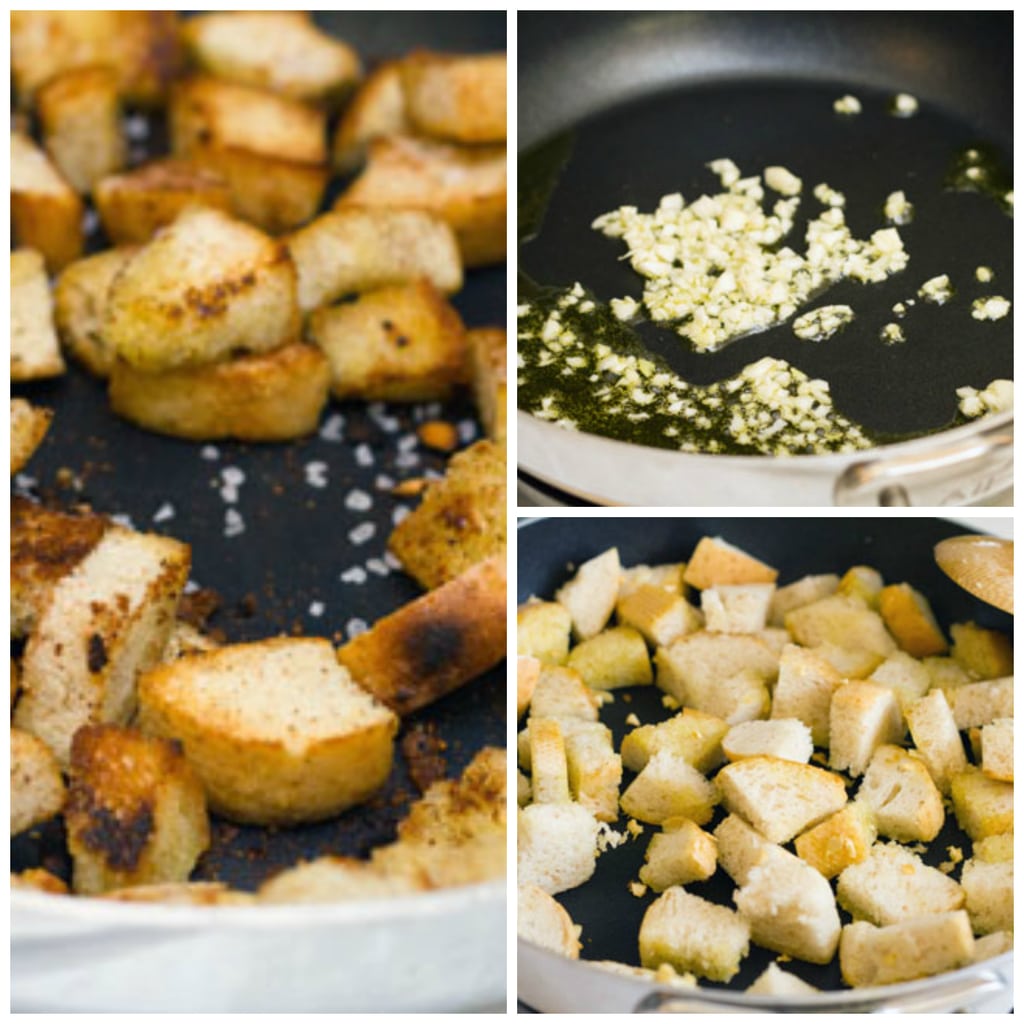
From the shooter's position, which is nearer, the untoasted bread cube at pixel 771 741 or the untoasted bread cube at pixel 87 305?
the untoasted bread cube at pixel 771 741

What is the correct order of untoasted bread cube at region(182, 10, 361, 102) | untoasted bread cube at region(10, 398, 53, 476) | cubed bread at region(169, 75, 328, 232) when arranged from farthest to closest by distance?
untoasted bread cube at region(182, 10, 361, 102) < cubed bread at region(169, 75, 328, 232) < untoasted bread cube at region(10, 398, 53, 476)

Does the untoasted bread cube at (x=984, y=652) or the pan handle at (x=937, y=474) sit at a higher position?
the pan handle at (x=937, y=474)

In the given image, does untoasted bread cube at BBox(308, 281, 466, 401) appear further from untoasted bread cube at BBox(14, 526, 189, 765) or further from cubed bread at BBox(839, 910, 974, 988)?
cubed bread at BBox(839, 910, 974, 988)

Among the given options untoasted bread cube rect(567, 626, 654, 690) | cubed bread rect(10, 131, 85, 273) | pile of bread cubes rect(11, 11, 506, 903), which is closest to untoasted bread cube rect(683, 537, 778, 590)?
untoasted bread cube rect(567, 626, 654, 690)

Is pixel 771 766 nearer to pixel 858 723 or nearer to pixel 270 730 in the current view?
pixel 858 723

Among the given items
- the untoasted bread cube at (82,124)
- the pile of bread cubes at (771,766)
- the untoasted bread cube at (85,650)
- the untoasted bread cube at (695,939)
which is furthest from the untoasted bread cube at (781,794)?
the untoasted bread cube at (82,124)

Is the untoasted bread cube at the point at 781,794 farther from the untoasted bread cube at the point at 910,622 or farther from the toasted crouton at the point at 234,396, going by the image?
the toasted crouton at the point at 234,396

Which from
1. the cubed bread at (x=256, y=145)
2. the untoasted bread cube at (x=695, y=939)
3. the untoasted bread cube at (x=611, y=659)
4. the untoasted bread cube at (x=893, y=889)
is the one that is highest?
Result: the cubed bread at (x=256, y=145)
